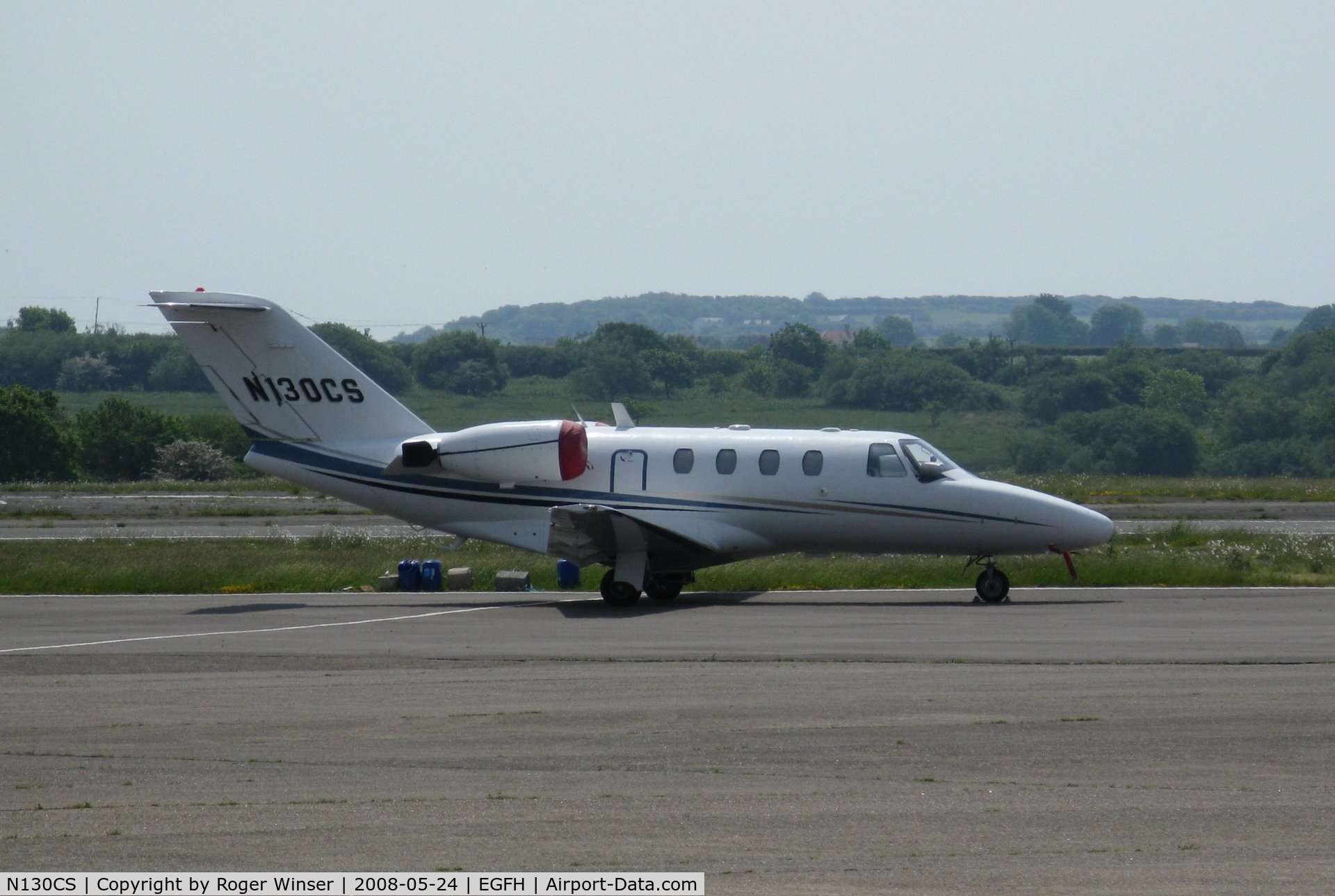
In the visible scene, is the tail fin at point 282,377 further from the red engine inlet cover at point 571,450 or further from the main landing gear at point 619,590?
the main landing gear at point 619,590

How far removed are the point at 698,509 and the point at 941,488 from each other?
12.1 feet

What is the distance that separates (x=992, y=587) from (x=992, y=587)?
0.01m

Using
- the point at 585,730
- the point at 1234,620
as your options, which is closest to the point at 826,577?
the point at 1234,620

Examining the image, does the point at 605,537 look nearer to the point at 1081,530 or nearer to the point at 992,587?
the point at 992,587

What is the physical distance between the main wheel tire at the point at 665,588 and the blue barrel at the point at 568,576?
7.28ft

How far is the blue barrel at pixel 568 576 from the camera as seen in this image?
967 inches

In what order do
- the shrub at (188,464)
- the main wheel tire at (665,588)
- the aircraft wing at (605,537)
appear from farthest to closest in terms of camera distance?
the shrub at (188,464)
the main wheel tire at (665,588)
the aircraft wing at (605,537)

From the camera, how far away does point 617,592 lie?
70.6ft

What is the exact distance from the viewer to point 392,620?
19.6 metres

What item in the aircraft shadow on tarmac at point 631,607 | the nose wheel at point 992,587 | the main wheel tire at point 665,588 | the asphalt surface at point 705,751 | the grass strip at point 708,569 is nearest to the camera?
the asphalt surface at point 705,751

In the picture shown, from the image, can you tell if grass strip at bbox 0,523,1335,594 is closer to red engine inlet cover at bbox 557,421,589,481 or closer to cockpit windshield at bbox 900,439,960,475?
cockpit windshield at bbox 900,439,960,475

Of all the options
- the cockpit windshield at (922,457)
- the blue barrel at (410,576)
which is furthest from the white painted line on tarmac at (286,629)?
the cockpit windshield at (922,457)

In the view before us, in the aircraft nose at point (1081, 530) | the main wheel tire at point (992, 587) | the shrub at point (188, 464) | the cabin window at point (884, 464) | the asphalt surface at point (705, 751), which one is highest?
the cabin window at point (884, 464)

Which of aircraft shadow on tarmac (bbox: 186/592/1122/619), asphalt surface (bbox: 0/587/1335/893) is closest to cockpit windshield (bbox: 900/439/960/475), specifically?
aircraft shadow on tarmac (bbox: 186/592/1122/619)
